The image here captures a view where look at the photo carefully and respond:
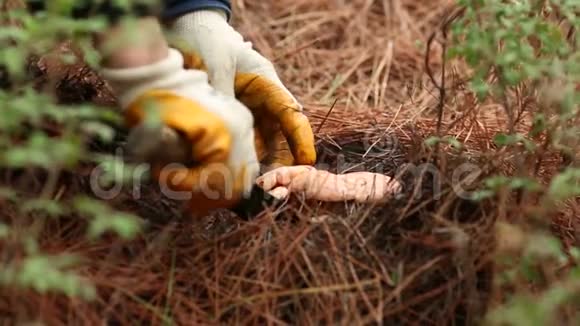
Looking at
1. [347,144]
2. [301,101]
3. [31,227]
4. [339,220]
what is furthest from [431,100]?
→ [31,227]

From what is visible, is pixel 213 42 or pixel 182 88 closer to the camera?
pixel 182 88

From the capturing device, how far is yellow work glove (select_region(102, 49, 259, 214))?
1.44 meters

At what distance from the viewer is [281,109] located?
6.16 feet

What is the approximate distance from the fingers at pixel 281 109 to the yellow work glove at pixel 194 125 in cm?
29

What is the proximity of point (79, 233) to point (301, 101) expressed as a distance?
43.8 inches

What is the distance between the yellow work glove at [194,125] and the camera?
144 centimetres

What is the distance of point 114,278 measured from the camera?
148cm

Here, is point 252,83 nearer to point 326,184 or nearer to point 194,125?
point 326,184

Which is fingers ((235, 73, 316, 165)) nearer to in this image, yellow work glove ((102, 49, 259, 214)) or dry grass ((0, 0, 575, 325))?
dry grass ((0, 0, 575, 325))

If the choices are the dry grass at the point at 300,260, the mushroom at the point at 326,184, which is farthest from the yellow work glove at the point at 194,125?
the mushroom at the point at 326,184

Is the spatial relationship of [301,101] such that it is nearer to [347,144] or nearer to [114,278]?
[347,144]

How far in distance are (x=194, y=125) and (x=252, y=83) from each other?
488mm

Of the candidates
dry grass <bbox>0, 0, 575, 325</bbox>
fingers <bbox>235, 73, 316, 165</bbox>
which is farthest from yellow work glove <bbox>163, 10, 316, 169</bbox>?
dry grass <bbox>0, 0, 575, 325</bbox>

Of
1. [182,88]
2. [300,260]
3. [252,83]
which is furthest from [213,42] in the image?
[300,260]
